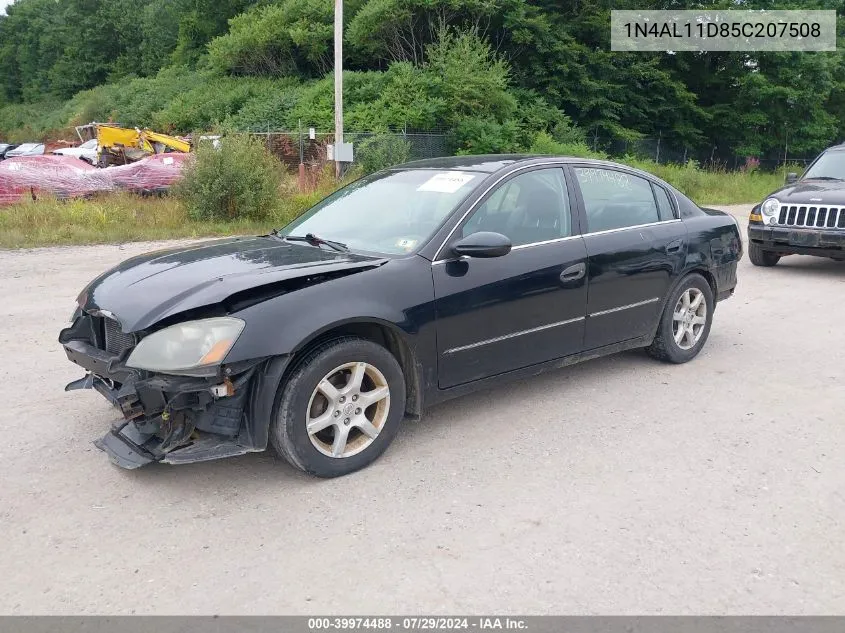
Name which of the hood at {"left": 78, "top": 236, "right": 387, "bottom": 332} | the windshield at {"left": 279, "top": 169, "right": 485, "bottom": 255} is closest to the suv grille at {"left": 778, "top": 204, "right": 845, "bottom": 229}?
the windshield at {"left": 279, "top": 169, "right": 485, "bottom": 255}

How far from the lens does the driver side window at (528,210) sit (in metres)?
4.51

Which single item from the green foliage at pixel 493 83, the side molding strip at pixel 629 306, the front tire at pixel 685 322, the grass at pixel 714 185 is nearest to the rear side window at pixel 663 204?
the front tire at pixel 685 322

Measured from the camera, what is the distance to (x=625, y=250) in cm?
513

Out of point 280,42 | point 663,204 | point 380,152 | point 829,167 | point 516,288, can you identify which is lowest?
point 516,288

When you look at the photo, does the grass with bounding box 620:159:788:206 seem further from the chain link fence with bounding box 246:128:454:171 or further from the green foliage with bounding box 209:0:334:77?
the green foliage with bounding box 209:0:334:77

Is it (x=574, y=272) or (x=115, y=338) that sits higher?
(x=574, y=272)

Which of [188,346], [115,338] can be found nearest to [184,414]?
[188,346]

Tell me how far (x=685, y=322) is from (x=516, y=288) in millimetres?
2024

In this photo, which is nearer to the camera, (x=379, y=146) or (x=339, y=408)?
(x=339, y=408)

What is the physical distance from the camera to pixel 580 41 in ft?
102

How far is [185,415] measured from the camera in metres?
3.52

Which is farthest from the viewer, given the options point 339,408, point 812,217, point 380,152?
point 380,152

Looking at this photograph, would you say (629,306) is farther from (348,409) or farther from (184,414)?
(184,414)

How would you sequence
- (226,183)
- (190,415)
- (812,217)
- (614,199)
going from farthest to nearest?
(226,183) < (812,217) < (614,199) < (190,415)
